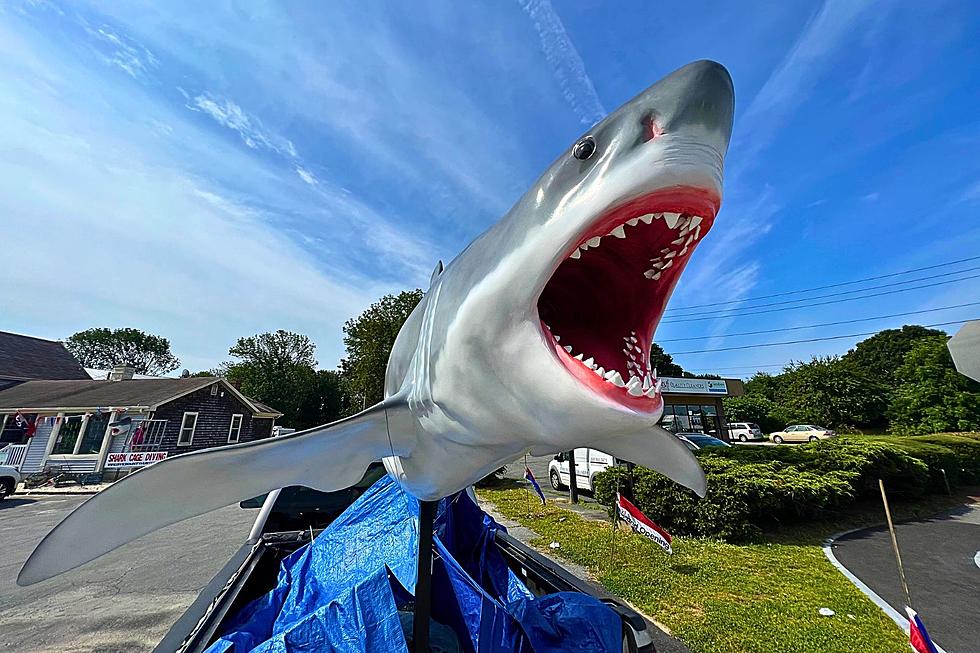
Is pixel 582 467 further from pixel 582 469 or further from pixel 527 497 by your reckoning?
pixel 527 497

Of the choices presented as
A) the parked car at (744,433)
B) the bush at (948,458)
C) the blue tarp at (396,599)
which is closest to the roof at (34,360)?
the blue tarp at (396,599)

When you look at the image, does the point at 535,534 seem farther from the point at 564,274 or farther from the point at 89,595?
the point at 564,274

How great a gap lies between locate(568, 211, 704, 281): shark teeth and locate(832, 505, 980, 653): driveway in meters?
5.57

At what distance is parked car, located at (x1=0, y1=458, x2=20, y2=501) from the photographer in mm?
13570

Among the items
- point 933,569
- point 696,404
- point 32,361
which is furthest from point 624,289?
point 32,361

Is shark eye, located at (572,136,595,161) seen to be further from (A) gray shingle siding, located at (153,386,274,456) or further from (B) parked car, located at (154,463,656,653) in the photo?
(A) gray shingle siding, located at (153,386,274,456)

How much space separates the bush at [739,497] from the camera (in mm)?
7270

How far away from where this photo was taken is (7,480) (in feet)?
45.1

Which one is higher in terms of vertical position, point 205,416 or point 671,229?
point 205,416

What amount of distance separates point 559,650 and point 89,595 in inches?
280

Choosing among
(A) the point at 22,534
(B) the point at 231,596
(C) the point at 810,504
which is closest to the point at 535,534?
(C) the point at 810,504

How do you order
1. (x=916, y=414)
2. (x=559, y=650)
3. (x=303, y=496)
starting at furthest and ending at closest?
(x=916, y=414) < (x=303, y=496) < (x=559, y=650)

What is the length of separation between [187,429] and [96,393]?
14.3 ft

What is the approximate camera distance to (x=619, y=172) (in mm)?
1119
